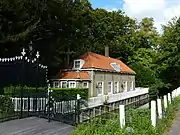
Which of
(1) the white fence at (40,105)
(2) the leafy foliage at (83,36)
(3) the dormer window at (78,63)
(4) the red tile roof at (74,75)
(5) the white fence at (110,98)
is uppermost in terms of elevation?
(2) the leafy foliage at (83,36)

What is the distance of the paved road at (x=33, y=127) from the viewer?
43.3ft

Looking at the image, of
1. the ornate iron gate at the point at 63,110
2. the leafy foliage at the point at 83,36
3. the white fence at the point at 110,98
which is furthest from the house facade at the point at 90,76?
the ornate iron gate at the point at 63,110

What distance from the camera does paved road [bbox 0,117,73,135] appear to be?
1320 centimetres

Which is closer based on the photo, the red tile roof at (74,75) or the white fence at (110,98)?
the white fence at (110,98)

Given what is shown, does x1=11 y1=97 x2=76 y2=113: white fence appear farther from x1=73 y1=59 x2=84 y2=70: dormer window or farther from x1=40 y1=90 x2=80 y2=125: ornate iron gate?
x1=73 y1=59 x2=84 y2=70: dormer window

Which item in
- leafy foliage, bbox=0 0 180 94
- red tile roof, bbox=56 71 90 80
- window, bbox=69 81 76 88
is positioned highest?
leafy foliage, bbox=0 0 180 94

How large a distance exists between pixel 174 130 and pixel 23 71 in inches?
434

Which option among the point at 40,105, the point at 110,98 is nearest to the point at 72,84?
the point at 110,98

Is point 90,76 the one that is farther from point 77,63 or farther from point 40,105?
point 40,105

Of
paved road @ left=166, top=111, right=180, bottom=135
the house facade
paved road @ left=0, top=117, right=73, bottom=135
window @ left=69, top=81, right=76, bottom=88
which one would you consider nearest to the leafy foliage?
the house facade

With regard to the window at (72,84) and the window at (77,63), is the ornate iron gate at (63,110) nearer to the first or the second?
the window at (72,84)

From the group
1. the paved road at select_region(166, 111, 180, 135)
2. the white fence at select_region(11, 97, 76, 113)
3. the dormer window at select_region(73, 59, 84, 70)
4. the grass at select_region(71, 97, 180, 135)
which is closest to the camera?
the grass at select_region(71, 97, 180, 135)

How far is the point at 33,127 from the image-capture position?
14.3m

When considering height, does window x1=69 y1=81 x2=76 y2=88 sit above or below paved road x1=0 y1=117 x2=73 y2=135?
above
